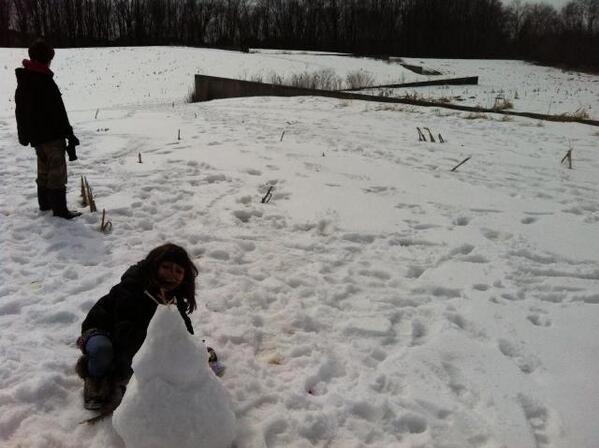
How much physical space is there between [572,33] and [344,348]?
60.6 m

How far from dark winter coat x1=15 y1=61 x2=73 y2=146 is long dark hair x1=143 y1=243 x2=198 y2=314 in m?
2.75

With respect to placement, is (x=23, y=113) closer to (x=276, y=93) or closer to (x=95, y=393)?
(x=95, y=393)

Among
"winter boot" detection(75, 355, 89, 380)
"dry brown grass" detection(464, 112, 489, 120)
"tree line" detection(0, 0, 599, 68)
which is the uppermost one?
"tree line" detection(0, 0, 599, 68)

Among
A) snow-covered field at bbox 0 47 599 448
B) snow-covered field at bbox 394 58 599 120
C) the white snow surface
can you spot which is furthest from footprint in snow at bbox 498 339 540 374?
snow-covered field at bbox 394 58 599 120

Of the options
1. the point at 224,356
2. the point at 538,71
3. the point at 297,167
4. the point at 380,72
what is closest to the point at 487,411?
the point at 224,356

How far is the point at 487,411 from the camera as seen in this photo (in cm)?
283

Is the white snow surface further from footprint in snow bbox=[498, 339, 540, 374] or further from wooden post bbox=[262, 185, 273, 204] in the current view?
wooden post bbox=[262, 185, 273, 204]

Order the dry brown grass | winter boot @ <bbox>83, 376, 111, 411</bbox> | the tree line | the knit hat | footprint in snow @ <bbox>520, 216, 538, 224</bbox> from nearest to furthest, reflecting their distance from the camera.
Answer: winter boot @ <bbox>83, 376, 111, 411</bbox>
the knit hat
footprint in snow @ <bbox>520, 216, 538, 224</bbox>
the dry brown grass
the tree line

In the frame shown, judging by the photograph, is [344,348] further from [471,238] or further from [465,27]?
[465,27]

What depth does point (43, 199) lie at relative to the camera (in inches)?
209

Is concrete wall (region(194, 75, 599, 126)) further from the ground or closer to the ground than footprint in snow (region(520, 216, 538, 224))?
further from the ground

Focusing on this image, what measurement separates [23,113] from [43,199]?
947mm

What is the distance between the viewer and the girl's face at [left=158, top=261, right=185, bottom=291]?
109 inches

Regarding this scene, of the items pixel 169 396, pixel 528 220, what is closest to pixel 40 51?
pixel 169 396
